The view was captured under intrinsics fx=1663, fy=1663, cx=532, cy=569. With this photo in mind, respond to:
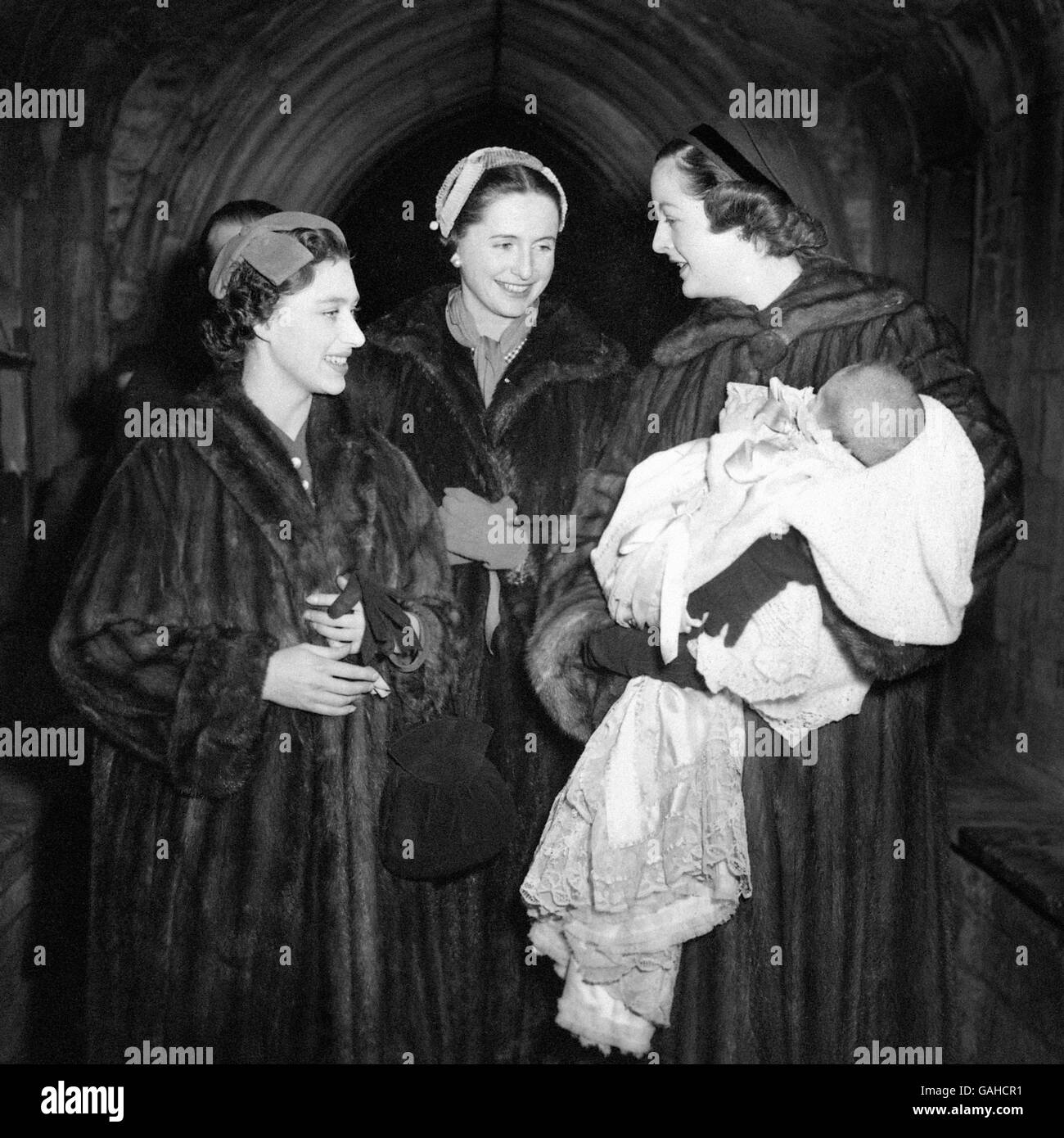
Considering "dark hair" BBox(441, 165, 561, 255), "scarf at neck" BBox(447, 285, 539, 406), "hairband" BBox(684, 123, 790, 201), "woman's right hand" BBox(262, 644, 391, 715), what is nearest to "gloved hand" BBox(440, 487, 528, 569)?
"scarf at neck" BBox(447, 285, 539, 406)

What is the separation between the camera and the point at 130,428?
3.57 metres

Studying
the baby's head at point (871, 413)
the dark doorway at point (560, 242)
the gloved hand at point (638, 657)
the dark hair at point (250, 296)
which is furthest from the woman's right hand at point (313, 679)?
the baby's head at point (871, 413)

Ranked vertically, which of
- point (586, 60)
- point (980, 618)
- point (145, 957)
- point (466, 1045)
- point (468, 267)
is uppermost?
point (586, 60)

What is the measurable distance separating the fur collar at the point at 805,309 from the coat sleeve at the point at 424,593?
0.65m

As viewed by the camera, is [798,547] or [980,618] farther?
[980,618]

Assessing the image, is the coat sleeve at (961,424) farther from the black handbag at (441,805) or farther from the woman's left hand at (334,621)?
the woman's left hand at (334,621)

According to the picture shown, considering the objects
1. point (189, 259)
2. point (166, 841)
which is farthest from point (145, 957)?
point (189, 259)

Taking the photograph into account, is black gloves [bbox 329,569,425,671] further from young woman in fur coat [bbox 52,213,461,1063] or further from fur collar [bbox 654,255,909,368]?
fur collar [bbox 654,255,909,368]

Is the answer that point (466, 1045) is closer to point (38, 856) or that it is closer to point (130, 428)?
point (38, 856)

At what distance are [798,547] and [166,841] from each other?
1.47 meters

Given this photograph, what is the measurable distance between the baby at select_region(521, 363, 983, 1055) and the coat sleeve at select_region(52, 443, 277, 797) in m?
0.71

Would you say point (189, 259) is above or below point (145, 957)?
above

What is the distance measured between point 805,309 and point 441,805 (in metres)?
1.30

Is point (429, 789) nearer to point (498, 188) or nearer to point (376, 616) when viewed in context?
point (376, 616)
